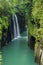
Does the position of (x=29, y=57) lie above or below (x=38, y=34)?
below

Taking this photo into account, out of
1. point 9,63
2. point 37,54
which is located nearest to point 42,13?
point 37,54

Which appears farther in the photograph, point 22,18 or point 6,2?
point 22,18

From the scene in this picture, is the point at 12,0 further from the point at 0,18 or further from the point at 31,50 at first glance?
the point at 31,50

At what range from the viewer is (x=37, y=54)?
1555cm

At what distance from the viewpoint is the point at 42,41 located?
1367 cm

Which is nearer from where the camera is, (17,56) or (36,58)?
(36,58)

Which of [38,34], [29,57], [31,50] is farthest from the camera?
A: [31,50]

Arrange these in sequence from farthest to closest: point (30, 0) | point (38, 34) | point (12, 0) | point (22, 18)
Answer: point (22, 18) < point (12, 0) < point (30, 0) < point (38, 34)

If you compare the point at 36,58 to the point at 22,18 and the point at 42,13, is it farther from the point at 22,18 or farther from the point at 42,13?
the point at 22,18

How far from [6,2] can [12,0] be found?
4.25 metres

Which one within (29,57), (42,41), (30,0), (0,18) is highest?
(30,0)

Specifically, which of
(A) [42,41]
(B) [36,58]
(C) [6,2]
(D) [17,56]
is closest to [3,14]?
(C) [6,2]

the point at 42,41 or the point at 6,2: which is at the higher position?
the point at 6,2

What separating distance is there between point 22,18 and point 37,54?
22940mm
